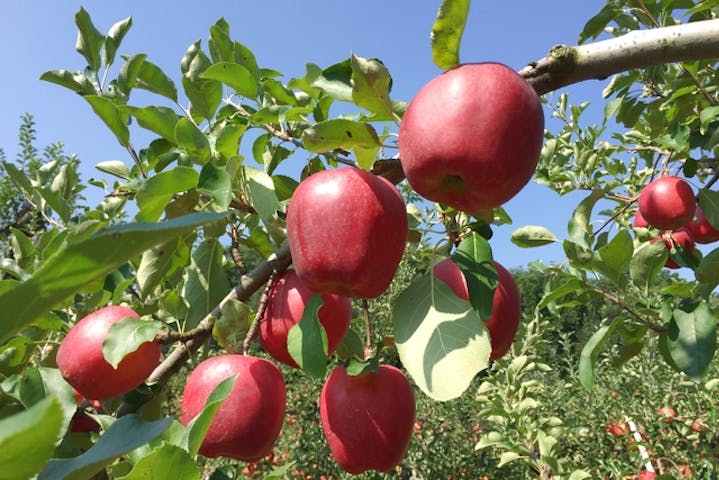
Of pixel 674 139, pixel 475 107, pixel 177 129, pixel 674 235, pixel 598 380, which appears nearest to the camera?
→ pixel 475 107

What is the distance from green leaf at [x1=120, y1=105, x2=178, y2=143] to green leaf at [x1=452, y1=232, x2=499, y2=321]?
0.57m

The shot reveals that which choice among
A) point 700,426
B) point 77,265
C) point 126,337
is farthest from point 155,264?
point 700,426

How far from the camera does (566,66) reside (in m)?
0.73

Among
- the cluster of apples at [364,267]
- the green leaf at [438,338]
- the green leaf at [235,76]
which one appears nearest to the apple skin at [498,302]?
the cluster of apples at [364,267]

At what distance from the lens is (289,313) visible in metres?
0.94

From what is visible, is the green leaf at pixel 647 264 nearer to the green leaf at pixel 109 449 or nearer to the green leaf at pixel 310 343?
the green leaf at pixel 310 343

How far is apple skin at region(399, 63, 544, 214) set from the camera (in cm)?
68

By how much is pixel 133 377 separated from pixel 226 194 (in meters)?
0.41

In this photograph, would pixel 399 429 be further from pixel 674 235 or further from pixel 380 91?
pixel 674 235

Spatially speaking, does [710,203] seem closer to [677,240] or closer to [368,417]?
[677,240]

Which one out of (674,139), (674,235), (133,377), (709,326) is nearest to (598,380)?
(674,235)

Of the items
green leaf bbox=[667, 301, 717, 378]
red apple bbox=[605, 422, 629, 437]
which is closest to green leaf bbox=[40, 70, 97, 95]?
green leaf bbox=[667, 301, 717, 378]

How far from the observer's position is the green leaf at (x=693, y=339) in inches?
44.2

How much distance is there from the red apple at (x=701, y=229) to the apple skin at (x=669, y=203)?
0.36 m
